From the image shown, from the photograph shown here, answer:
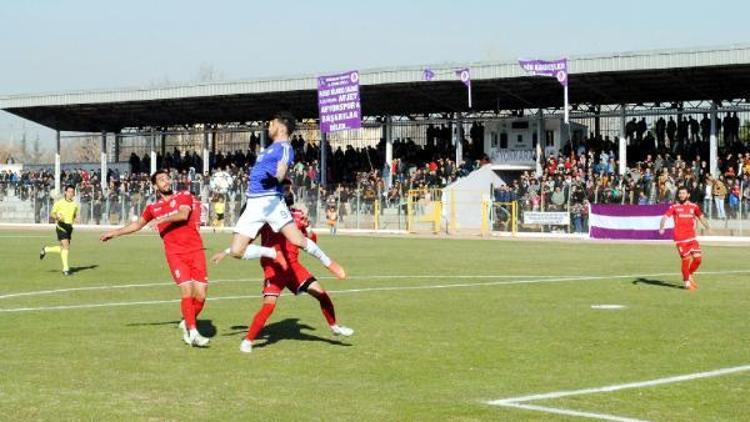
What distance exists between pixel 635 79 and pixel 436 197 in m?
11.5

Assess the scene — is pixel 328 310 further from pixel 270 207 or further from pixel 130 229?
pixel 130 229

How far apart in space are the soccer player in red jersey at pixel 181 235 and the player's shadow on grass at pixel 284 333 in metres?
0.91

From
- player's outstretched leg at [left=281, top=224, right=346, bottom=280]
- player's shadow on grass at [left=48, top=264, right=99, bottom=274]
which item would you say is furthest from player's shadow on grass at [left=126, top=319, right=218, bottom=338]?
player's shadow on grass at [left=48, top=264, right=99, bottom=274]

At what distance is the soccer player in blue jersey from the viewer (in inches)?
486

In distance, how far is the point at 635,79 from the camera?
58250 millimetres

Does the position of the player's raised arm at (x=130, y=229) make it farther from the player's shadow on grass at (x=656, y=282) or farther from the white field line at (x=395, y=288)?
the player's shadow on grass at (x=656, y=282)

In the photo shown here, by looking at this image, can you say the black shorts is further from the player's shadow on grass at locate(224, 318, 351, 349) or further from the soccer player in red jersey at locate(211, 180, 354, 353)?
the soccer player in red jersey at locate(211, 180, 354, 353)

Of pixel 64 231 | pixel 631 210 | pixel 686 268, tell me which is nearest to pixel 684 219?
pixel 686 268

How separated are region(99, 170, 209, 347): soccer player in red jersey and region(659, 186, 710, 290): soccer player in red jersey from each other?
36.3ft

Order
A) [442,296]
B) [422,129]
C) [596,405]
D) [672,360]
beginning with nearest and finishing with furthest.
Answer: [596,405] < [672,360] < [442,296] < [422,129]

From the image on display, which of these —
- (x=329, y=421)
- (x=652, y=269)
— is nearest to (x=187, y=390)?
(x=329, y=421)

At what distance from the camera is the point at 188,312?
519 inches

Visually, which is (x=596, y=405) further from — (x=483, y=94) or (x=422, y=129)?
(x=422, y=129)

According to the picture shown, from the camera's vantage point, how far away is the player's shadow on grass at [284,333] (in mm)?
13562
